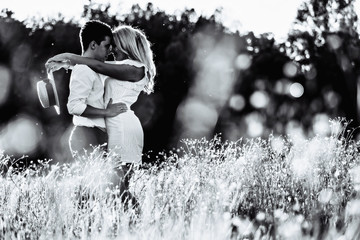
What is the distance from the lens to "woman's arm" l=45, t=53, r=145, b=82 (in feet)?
12.1

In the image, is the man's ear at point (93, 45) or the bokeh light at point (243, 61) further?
the bokeh light at point (243, 61)

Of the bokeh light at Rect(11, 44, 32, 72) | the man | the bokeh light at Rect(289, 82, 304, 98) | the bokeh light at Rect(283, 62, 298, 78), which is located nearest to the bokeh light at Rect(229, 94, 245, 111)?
the bokeh light at Rect(289, 82, 304, 98)

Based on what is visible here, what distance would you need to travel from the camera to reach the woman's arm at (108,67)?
3680 mm

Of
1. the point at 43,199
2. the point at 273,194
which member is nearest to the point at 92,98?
the point at 43,199

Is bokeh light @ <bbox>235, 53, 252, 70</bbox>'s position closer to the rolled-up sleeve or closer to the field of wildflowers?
the field of wildflowers

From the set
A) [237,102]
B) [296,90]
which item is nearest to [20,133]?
[237,102]

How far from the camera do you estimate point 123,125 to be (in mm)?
3805

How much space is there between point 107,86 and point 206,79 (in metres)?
18.0

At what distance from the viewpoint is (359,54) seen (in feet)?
68.2

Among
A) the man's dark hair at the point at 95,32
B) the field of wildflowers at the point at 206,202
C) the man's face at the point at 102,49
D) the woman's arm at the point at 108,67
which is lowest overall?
the field of wildflowers at the point at 206,202

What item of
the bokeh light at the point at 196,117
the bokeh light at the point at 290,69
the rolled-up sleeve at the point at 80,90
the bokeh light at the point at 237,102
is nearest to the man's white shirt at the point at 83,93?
the rolled-up sleeve at the point at 80,90

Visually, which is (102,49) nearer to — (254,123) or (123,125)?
(123,125)

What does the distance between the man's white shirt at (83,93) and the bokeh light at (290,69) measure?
1982 centimetres

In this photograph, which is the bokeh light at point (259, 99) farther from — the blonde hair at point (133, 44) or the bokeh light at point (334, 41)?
the blonde hair at point (133, 44)
